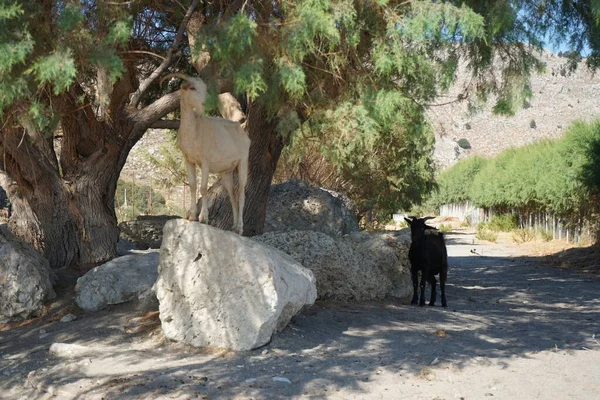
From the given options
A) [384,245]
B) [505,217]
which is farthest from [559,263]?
[505,217]

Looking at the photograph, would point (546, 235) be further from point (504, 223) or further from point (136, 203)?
point (136, 203)

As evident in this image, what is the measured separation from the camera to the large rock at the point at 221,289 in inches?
304

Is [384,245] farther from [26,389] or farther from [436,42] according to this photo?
[26,389]

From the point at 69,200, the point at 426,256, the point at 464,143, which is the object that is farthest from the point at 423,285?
the point at 464,143

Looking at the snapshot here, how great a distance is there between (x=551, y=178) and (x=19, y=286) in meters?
26.3

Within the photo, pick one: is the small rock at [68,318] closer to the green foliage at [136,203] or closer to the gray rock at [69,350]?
the gray rock at [69,350]

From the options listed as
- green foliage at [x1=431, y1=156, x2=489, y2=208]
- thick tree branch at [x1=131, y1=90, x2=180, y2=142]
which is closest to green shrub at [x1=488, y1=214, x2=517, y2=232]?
green foliage at [x1=431, y1=156, x2=489, y2=208]

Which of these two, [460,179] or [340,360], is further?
[460,179]

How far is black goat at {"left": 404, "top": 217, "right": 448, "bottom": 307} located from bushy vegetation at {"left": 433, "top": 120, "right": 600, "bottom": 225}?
46.9 feet

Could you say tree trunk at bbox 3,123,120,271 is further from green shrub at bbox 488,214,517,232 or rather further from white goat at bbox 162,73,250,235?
green shrub at bbox 488,214,517,232

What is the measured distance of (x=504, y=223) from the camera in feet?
145

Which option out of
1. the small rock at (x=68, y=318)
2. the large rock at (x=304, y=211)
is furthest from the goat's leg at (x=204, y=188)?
the large rock at (x=304, y=211)

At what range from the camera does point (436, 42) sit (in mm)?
9414

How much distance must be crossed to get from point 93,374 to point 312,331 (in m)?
2.71
